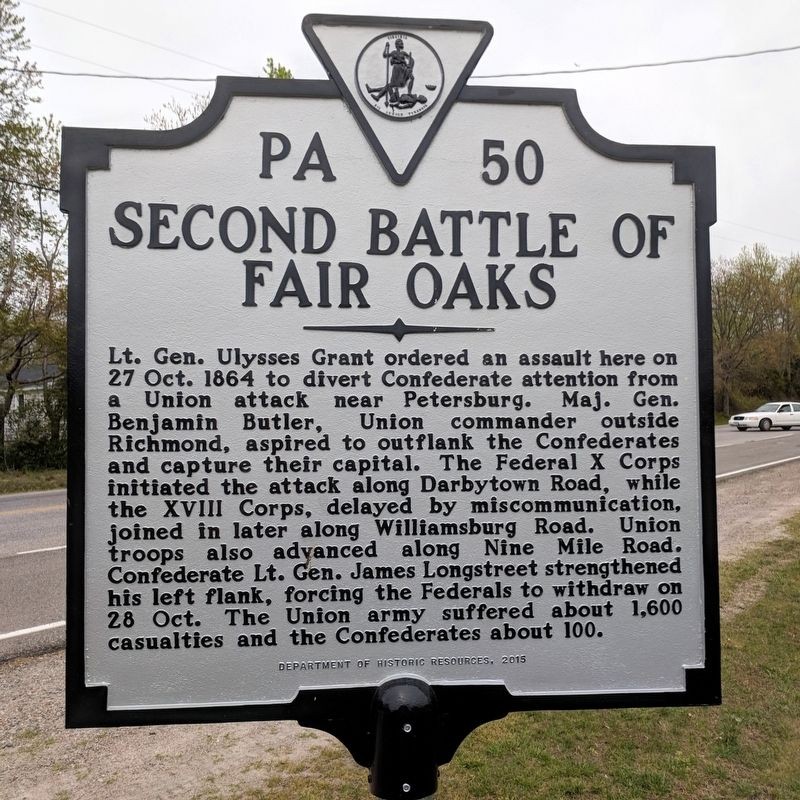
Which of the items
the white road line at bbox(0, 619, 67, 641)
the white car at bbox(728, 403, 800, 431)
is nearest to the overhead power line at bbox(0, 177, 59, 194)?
the white road line at bbox(0, 619, 67, 641)

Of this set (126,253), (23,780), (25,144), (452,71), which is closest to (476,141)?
(452,71)

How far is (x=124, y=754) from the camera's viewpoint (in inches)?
137

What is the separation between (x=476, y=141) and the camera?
2205 millimetres

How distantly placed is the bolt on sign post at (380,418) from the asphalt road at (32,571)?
3806mm

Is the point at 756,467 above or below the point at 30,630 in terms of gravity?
above

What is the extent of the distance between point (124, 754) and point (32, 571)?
4.64 m

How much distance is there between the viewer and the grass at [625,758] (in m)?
3.09

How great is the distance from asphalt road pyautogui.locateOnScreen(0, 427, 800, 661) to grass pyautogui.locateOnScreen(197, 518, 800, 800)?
3024mm

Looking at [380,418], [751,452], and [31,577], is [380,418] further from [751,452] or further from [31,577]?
[751,452]

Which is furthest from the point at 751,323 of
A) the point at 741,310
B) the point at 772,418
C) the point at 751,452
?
the point at 751,452

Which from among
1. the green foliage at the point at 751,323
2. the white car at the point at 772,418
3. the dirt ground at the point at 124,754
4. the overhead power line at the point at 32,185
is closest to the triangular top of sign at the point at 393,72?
the dirt ground at the point at 124,754

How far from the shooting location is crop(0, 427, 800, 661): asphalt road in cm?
528

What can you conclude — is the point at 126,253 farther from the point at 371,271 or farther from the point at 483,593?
the point at 483,593

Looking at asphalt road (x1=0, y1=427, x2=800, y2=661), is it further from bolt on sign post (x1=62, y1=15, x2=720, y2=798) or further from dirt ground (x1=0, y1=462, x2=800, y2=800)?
bolt on sign post (x1=62, y1=15, x2=720, y2=798)
